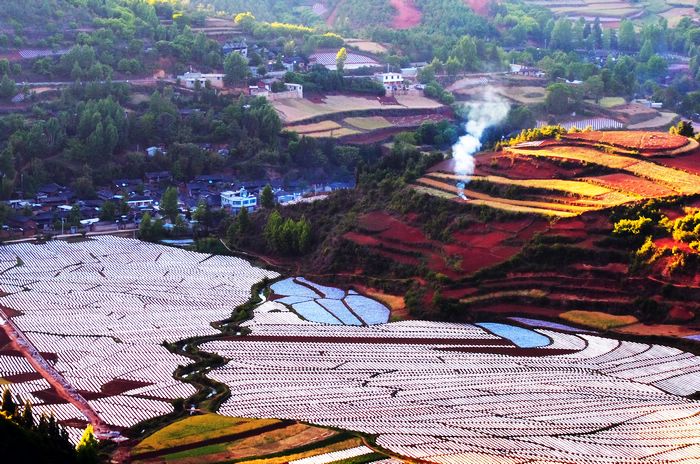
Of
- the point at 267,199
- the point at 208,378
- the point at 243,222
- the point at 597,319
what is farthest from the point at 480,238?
the point at 208,378

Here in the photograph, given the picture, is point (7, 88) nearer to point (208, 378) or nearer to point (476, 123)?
point (476, 123)

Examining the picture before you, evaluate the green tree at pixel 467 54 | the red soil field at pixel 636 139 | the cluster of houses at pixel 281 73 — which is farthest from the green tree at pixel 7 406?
the green tree at pixel 467 54

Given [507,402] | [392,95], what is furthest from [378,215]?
[392,95]

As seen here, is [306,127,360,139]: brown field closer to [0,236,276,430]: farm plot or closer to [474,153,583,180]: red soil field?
[474,153,583,180]: red soil field

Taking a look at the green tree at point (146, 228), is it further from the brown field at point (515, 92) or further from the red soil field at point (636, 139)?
the brown field at point (515, 92)

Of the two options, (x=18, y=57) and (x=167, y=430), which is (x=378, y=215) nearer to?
(x=167, y=430)

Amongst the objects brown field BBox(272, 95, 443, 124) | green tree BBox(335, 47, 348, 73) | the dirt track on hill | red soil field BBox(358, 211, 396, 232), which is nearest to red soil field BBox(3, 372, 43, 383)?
the dirt track on hill
